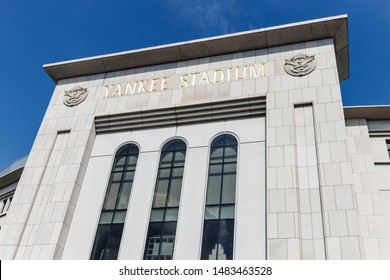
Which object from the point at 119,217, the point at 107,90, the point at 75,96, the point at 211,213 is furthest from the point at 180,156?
the point at 75,96

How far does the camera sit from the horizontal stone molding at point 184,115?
56.5 ft

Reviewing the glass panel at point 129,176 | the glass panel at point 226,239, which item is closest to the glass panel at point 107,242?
the glass panel at point 129,176

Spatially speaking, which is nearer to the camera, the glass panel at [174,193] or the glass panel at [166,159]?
the glass panel at [174,193]

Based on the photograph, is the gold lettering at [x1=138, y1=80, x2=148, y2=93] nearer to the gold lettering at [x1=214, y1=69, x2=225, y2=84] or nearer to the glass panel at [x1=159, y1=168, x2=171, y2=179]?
the gold lettering at [x1=214, y1=69, x2=225, y2=84]

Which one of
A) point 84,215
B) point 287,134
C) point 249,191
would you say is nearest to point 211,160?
point 249,191

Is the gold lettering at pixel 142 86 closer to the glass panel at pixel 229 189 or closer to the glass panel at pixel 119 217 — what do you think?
Answer: the glass panel at pixel 119 217

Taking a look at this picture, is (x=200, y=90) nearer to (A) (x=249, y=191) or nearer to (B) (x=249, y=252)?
(A) (x=249, y=191)

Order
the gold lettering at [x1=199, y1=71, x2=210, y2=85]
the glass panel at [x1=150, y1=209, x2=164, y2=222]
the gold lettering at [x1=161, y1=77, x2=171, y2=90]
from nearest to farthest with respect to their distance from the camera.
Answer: the glass panel at [x1=150, y1=209, x2=164, y2=222]
the gold lettering at [x1=199, y1=71, x2=210, y2=85]
the gold lettering at [x1=161, y1=77, x2=171, y2=90]

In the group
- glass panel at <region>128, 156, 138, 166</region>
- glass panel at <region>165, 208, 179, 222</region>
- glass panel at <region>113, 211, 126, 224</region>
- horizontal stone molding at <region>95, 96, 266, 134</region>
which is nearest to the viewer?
glass panel at <region>165, 208, 179, 222</region>

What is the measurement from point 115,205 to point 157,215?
2154 millimetres

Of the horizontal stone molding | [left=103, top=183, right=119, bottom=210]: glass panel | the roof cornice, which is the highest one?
the roof cornice

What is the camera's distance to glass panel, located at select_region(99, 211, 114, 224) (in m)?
16.2

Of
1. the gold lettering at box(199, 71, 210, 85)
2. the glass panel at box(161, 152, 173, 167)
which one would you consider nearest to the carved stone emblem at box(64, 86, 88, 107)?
the glass panel at box(161, 152, 173, 167)

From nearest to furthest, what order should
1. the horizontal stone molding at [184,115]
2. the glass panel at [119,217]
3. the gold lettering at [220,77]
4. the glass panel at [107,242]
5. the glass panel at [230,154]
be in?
the glass panel at [107,242] → the glass panel at [119,217] → the glass panel at [230,154] → the horizontal stone molding at [184,115] → the gold lettering at [220,77]
